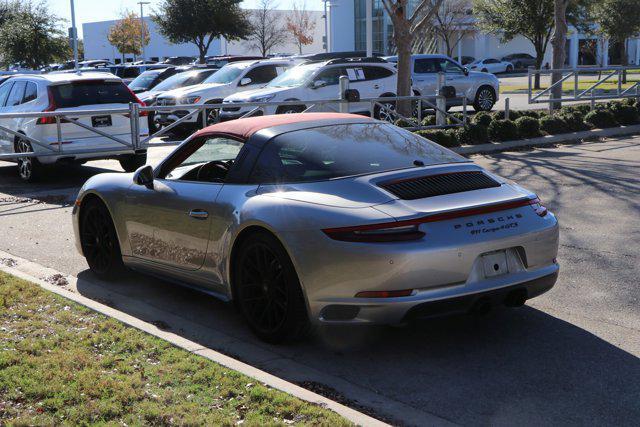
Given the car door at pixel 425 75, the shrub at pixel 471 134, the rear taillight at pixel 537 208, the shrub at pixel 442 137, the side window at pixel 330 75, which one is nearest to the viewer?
the rear taillight at pixel 537 208

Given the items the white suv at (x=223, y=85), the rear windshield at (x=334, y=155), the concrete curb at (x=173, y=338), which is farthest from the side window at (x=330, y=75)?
the rear windshield at (x=334, y=155)

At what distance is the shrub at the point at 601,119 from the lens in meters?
19.4

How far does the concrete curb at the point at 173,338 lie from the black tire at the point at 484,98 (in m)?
19.6

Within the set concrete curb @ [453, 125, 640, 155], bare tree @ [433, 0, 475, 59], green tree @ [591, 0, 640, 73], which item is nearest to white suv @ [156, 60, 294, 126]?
concrete curb @ [453, 125, 640, 155]

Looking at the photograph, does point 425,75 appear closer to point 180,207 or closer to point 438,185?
point 180,207

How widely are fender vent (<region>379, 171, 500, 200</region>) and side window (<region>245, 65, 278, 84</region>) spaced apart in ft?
58.1

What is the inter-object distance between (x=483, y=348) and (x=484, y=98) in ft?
69.7

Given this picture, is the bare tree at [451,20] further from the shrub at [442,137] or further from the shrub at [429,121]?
the shrub at [442,137]

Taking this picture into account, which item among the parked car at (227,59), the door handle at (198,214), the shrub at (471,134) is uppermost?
the parked car at (227,59)

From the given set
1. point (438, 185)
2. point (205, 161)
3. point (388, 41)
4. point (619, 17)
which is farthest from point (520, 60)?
point (438, 185)

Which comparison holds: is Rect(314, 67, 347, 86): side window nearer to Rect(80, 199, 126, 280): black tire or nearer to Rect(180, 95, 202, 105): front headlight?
Rect(180, 95, 202, 105): front headlight

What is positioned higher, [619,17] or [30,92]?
[619,17]

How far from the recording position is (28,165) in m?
14.0

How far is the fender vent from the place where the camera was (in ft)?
17.1
